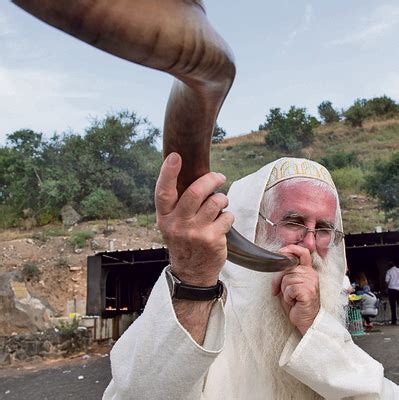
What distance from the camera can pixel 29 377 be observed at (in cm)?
959

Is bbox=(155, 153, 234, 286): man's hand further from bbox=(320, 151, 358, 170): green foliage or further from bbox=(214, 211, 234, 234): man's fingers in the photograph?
bbox=(320, 151, 358, 170): green foliage

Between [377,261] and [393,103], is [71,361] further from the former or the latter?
[393,103]

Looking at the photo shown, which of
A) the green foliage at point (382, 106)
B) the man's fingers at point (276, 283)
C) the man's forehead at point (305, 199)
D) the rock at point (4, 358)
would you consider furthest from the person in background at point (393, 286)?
the green foliage at point (382, 106)

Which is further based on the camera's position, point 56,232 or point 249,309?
point 56,232

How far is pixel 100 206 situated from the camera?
3022cm

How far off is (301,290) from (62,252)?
22.4 m

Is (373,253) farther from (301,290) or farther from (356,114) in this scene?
(356,114)

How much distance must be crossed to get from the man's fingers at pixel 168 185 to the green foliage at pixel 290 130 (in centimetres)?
4816

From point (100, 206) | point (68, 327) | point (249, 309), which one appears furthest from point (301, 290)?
point (100, 206)

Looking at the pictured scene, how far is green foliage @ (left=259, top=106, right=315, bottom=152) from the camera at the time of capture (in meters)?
50.0

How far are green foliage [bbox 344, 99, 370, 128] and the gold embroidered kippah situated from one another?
61.0m

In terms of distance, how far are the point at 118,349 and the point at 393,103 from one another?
217ft

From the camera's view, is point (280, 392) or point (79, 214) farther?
point (79, 214)

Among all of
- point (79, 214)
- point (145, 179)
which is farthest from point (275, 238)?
point (145, 179)
